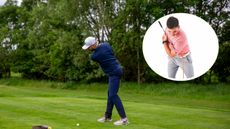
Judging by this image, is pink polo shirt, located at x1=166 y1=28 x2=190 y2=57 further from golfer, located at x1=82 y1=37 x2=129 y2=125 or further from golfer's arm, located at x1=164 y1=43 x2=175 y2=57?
golfer, located at x1=82 y1=37 x2=129 y2=125

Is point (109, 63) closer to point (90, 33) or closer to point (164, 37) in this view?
point (164, 37)

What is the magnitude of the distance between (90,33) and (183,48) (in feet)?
98.0

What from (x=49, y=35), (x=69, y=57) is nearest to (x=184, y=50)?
(x=69, y=57)

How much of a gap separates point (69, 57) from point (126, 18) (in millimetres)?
9928

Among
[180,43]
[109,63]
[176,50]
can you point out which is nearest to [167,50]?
[176,50]

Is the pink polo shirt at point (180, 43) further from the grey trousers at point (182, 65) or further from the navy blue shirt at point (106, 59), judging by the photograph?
the navy blue shirt at point (106, 59)

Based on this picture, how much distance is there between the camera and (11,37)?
59.1m

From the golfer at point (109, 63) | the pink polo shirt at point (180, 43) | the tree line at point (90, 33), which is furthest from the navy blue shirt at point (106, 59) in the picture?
the tree line at point (90, 33)

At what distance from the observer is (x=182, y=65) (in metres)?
12.5

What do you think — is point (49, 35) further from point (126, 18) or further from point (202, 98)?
point (202, 98)

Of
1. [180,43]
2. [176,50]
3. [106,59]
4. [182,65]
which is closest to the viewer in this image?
[106,59]

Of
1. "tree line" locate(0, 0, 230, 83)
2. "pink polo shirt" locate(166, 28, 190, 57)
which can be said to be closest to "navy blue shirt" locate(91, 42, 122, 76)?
"pink polo shirt" locate(166, 28, 190, 57)

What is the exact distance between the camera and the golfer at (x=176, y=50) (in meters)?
12.3

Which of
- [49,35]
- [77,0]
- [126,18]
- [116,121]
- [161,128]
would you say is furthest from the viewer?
[49,35]
